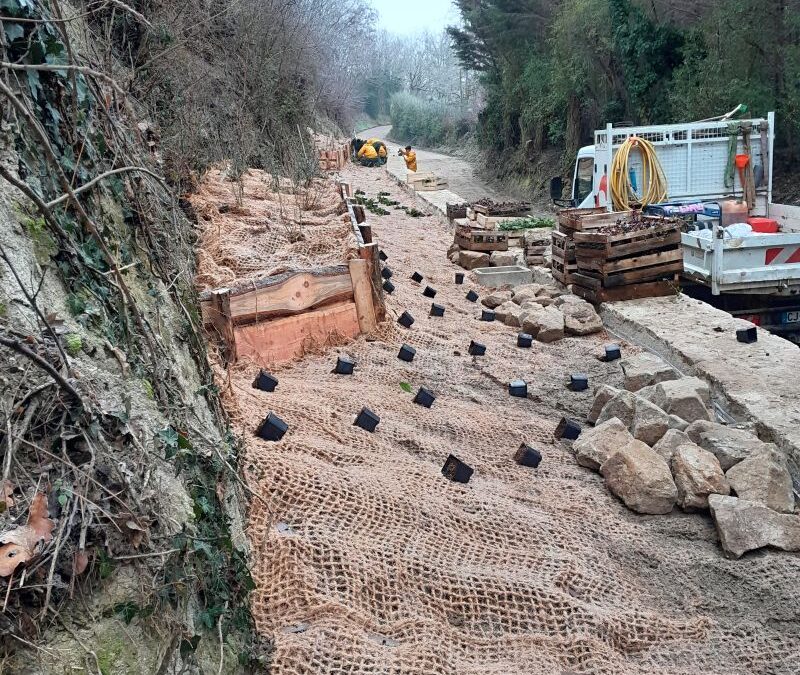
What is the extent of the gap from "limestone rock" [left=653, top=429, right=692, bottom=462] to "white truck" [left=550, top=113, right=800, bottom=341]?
13.5 feet

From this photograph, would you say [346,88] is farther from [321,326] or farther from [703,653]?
[703,653]

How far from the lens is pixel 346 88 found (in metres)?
44.2

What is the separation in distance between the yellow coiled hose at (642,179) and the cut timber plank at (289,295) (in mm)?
6261

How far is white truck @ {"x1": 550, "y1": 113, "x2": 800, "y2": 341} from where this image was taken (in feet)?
26.1

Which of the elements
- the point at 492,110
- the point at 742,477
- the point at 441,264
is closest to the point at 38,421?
the point at 742,477

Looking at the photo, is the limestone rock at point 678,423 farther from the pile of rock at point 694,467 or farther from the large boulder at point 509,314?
the large boulder at point 509,314

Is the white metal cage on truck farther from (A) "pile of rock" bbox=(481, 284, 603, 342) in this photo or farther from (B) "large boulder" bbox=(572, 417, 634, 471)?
(B) "large boulder" bbox=(572, 417, 634, 471)

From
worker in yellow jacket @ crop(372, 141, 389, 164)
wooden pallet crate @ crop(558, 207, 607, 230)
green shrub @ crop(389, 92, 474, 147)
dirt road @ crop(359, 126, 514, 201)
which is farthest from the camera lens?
green shrub @ crop(389, 92, 474, 147)

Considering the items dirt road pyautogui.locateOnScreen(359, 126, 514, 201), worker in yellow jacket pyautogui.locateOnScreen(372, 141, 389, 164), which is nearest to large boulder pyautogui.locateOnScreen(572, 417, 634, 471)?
dirt road pyautogui.locateOnScreen(359, 126, 514, 201)

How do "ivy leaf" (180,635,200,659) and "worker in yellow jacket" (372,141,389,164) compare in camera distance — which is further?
"worker in yellow jacket" (372,141,389,164)

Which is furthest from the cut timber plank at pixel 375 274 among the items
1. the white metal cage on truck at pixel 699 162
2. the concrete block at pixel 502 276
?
the white metal cage on truck at pixel 699 162

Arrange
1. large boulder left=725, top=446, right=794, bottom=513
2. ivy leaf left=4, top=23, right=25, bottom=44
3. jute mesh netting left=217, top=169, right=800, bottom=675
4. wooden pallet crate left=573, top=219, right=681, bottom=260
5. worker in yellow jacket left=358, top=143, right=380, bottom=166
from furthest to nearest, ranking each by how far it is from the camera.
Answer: worker in yellow jacket left=358, top=143, right=380, bottom=166, wooden pallet crate left=573, top=219, right=681, bottom=260, large boulder left=725, top=446, right=794, bottom=513, ivy leaf left=4, top=23, right=25, bottom=44, jute mesh netting left=217, top=169, right=800, bottom=675

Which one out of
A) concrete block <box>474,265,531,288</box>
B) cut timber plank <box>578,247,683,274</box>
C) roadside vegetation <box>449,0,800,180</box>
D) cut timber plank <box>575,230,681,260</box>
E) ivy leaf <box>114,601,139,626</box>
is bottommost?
concrete block <box>474,265,531,288</box>

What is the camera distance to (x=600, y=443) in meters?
4.57
